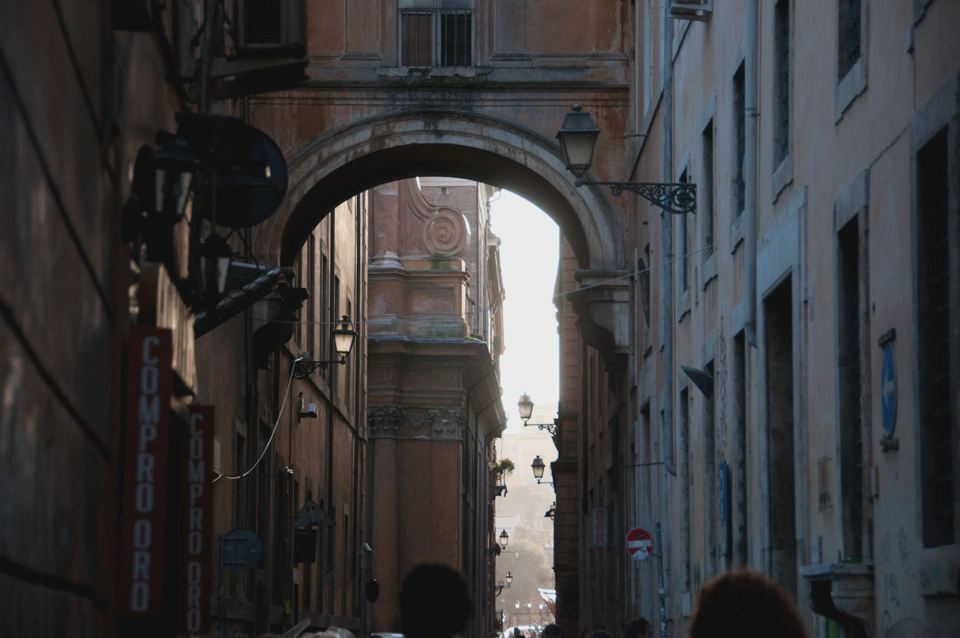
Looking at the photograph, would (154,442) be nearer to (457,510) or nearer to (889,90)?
(889,90)

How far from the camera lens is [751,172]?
13.4 m

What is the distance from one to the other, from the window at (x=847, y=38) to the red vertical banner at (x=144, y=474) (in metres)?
5.08

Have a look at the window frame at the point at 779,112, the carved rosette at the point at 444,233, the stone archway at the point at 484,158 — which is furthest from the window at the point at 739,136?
the carved rosette at the point at 444,233

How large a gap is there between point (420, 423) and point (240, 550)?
89.9 feet

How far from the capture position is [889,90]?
29.0 ft

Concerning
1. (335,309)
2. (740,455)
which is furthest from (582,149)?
(335,309)

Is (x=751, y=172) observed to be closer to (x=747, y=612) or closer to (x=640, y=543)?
(x=640, y=543)

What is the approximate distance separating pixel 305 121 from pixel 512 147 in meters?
2.95

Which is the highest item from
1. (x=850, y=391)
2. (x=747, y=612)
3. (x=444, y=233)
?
(x=444, y=233)

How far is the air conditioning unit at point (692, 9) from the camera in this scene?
16.3 metres

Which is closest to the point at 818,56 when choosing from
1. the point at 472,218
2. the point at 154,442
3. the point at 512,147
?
the point at 154,442

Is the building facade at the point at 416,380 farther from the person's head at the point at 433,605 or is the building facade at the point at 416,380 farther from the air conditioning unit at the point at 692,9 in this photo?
the person's head at the point at 433,605

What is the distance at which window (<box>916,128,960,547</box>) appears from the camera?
7.99 m

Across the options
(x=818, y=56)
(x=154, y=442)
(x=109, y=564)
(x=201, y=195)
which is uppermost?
(x=818, y=56)
